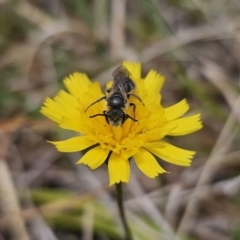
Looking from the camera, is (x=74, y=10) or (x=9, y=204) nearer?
(x=9, y=204)

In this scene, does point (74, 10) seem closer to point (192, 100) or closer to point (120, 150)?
point (192, 100)

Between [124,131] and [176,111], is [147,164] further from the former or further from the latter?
[176,111]

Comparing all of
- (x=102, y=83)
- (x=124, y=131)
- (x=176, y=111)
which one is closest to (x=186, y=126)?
(x=176, y=111)

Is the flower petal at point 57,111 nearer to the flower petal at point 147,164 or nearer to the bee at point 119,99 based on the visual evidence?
the bee at point 119,99

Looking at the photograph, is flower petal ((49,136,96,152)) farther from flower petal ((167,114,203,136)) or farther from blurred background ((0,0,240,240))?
blurred background ((0,0,240,240))

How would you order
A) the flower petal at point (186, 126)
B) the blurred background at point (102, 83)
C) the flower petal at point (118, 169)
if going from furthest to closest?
1. the blurred background at point (102, 83)
2. the flower petal at point (186, 126)
3. the flower petal at point (118, 169)

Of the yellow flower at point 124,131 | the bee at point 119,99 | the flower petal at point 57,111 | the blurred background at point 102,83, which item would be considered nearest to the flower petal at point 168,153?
the yellow flower at point 124,131

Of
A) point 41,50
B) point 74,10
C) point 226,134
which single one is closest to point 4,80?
point 41,50
